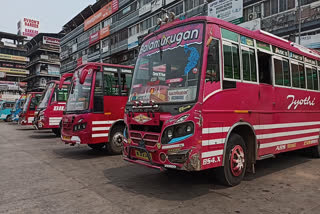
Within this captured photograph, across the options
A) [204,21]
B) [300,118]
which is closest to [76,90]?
[204,21]

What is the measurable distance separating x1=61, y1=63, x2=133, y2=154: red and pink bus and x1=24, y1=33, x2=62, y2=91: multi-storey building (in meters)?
68.3

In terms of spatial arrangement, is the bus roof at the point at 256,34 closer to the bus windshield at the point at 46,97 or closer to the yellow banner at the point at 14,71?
the bus windshield at the point at 46,97

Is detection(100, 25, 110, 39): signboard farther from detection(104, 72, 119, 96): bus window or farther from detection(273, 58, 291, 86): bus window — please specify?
detection(273, 58, 291, 86): bus window

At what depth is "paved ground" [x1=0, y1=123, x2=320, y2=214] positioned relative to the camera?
157 inches

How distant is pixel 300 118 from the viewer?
6.96 metres

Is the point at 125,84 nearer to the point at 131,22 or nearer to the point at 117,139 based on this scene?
the point at 117,139

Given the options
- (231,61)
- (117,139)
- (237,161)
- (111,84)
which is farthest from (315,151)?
(111,84)

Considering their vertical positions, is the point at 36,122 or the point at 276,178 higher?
the point at 36,122

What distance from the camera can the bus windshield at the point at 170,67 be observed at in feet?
14.8

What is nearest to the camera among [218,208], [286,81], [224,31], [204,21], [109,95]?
[218,208]

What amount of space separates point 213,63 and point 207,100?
67 cm

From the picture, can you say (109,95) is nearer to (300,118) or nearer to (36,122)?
(300,118)

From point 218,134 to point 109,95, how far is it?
4911 mm

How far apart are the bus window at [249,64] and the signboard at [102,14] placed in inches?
1480
